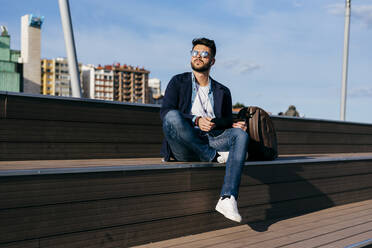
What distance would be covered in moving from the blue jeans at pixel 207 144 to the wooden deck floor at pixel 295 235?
0.44 meters

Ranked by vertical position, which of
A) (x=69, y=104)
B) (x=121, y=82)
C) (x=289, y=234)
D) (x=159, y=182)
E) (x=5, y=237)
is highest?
(x=121, y=82)

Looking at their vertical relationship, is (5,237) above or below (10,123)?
below

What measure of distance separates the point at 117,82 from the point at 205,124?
178 m

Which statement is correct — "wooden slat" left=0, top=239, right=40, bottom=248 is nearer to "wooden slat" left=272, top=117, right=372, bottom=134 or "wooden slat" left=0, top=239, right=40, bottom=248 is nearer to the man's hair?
the man's hair

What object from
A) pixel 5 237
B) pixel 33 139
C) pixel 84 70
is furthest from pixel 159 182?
pixel 84 70

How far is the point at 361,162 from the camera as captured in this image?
6.64 metres

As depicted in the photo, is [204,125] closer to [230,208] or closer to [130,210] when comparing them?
[230,208]

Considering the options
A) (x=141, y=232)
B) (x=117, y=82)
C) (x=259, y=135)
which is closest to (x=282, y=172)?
(x=259, y=135)

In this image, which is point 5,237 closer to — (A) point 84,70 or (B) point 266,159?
(B) point 266,159

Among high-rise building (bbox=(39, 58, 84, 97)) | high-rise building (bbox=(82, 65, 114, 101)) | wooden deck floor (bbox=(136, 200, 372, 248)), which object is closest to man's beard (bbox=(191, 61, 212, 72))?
wooden deck floor (bbox=(136, 200, 372, 248))

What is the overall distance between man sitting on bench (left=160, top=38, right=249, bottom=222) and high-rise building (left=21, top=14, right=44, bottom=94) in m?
108

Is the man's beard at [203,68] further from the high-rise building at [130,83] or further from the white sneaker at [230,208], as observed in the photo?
the high-rise building at [130,83]

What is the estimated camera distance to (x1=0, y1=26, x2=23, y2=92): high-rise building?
98.4 m

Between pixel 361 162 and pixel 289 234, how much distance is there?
3.07 m
